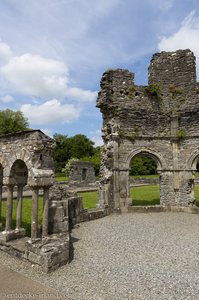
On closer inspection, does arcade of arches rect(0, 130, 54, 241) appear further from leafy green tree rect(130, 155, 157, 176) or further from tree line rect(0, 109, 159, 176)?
leafy green tree rect(130, 155, 157, 176)

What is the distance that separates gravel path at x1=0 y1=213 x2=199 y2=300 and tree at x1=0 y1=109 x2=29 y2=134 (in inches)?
1649

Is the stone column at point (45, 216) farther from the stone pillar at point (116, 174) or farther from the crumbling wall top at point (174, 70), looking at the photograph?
the crumbling wall top at point (174, 70)

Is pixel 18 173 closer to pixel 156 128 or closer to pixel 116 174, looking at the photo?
pixel 116 174

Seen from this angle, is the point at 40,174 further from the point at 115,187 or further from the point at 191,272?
the point at 115,187

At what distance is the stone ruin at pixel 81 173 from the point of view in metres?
29.9

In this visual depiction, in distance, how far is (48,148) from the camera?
696cm

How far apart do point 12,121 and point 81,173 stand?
1001 inches

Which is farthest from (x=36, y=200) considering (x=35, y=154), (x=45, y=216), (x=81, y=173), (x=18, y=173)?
(x=81, y=173)

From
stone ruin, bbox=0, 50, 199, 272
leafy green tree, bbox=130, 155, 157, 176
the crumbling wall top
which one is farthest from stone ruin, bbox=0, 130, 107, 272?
leafy green tree, bbox=130, 155, 157, 176

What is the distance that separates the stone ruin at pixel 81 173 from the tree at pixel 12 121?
883 inches

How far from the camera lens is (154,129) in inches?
583

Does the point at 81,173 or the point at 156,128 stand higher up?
the point at 156,128

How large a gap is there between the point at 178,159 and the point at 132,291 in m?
10.8

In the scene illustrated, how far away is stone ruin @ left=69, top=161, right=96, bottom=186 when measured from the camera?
29942mm
